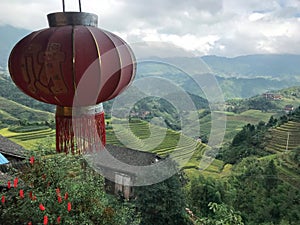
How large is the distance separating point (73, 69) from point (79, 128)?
7.1 inches

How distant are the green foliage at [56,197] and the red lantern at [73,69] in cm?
129

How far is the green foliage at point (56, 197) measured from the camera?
220 cm

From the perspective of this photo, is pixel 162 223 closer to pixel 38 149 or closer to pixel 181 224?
pixel 181 224

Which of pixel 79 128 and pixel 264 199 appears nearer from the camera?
pixel 79 128

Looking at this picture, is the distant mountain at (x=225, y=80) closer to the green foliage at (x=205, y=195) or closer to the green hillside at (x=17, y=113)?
the green foliage at (x=205, y=195)

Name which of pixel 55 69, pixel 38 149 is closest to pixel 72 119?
pixel 55 69

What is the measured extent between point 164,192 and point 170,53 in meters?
5.15

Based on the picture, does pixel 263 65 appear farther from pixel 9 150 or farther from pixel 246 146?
pixel 9 150

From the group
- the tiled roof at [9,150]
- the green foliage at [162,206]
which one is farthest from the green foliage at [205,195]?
the tiled roof at [9,150]

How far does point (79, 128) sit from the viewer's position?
Result: 3.00ft

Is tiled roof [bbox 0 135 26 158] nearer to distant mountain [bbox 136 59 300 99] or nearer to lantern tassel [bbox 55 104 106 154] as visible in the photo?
distant mountain [bbox 136 59 300 99]

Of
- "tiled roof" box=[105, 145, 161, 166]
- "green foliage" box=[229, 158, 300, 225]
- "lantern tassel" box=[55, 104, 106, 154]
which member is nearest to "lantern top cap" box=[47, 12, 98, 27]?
"lantern tassel" box=[55, 104, 106, 154]

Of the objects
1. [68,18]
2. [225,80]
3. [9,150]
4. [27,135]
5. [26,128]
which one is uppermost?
[68,18]

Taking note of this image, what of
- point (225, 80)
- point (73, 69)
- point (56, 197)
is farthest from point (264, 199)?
point (225, 80)
